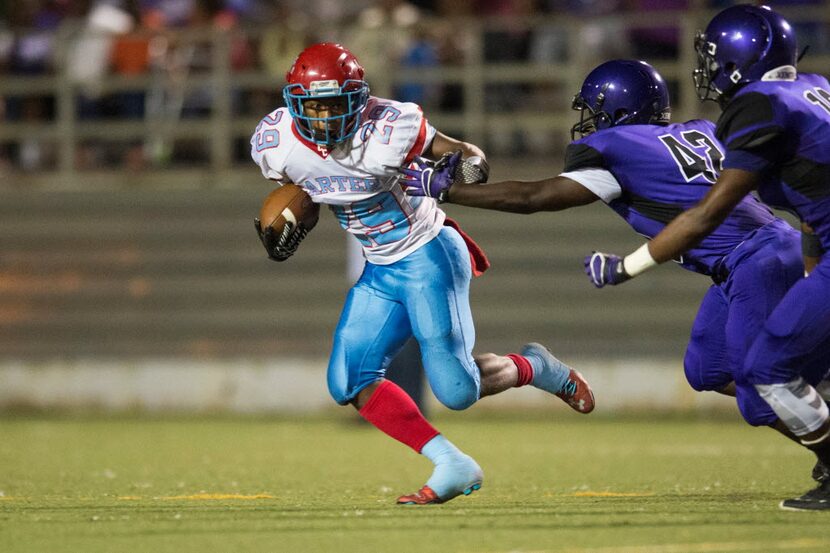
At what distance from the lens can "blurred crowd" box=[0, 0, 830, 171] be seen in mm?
11070

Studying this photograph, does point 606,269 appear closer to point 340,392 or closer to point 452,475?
point 452,475

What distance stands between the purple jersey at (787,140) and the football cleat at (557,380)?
4.56 feet

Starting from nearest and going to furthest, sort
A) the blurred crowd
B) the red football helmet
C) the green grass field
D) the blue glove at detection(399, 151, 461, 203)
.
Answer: the green grass field < the blue glove at detection(399, 151, 461, 203) < the red football helmet < the blurred crowd

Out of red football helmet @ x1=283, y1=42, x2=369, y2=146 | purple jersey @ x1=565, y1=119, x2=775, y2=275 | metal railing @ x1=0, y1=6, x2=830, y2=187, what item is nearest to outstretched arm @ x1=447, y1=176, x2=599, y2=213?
purple jersey @ x1=565, y1=119, x2=775, y2=275

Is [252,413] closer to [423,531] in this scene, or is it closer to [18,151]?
[18,151]

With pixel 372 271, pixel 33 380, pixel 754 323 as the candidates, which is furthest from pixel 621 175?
pixel 33 380

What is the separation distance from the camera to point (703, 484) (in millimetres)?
6176

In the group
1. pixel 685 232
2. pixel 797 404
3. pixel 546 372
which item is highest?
pixel 685 232

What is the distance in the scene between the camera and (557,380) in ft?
19.2

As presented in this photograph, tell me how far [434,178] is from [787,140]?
123cm

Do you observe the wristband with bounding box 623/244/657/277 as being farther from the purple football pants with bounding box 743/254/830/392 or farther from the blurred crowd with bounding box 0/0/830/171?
the blurred crowd with bounding box 0/0/830/171

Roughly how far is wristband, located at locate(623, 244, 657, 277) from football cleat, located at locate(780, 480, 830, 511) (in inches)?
39.3

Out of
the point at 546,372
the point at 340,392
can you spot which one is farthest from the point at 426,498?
the point at 546,372

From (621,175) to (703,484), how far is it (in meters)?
1.72
